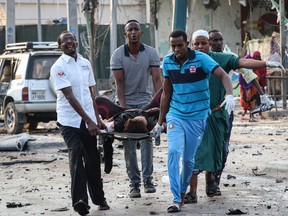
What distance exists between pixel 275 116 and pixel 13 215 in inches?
622

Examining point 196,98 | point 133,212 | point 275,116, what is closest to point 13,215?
point 133,212

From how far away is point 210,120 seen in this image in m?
10.1

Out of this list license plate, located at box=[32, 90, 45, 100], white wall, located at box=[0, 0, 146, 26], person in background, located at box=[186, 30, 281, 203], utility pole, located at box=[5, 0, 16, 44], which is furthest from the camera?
white wall, located at box=[0, 0, 146, 26]

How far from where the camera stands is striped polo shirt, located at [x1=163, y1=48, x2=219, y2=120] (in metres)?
9.15

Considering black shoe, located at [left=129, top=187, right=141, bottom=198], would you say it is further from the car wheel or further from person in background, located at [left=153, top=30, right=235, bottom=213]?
the car wheel

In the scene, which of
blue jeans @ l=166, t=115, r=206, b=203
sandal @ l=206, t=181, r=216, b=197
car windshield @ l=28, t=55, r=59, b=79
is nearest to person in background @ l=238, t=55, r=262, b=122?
car windshield @ l=28, t=55, r=59, b=79

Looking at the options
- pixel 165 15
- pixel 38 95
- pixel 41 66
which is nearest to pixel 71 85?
pixel 38 95

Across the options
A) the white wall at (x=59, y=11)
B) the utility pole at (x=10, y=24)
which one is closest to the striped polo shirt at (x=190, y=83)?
the utility pole at (x=10, y=24)

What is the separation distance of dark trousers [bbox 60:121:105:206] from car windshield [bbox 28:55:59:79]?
34.3 feet

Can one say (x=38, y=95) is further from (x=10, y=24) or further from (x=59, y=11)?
(x=59, y=11)

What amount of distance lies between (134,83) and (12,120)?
1037 centimetres

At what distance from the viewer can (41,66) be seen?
19.8 metres

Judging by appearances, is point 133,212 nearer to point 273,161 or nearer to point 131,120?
point 131,120

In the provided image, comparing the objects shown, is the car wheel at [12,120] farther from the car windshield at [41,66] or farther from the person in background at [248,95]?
the person in background at [248,95]
